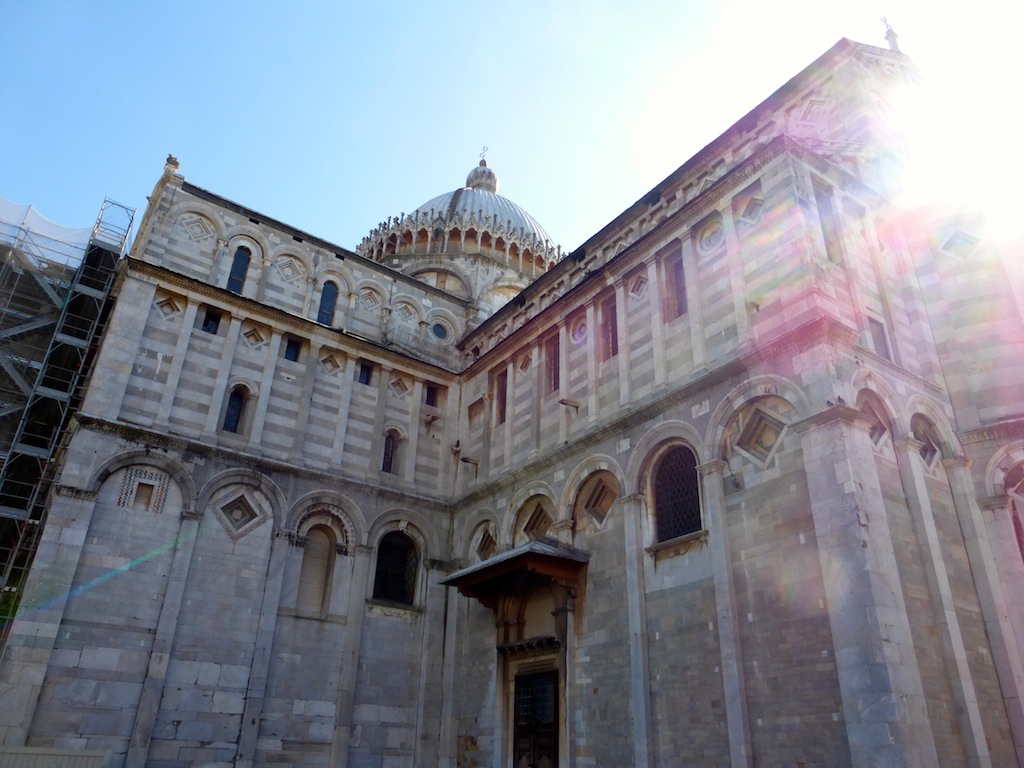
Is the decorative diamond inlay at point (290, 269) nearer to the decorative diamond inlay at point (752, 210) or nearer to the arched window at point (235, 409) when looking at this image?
the arched window at point (235, 409)

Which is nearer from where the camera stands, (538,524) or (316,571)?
(538,524)

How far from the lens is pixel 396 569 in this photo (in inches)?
906

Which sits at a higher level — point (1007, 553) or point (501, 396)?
point (501, 396)

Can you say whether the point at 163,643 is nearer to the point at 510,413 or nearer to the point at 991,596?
the point at 510,413

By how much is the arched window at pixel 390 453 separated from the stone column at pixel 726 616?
11224 mm

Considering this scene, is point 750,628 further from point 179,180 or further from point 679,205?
point 179,180

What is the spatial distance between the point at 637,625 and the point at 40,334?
1813 cm

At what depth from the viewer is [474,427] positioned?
2525 centimetres

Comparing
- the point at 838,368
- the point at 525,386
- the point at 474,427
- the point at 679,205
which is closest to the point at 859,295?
the point at 838,368

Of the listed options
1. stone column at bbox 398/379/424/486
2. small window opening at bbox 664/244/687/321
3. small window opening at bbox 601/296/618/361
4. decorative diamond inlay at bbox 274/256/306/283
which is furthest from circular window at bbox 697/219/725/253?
decorative diamond inlay at bbox 274/256/306/283

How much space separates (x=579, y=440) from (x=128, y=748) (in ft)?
40.2

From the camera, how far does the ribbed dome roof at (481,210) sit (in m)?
35.3

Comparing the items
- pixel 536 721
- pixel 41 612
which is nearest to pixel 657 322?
pixel 536 721

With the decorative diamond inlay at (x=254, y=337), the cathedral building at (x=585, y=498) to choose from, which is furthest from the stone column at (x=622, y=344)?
the decorative diamond inlay at (x=254, y=337)
